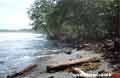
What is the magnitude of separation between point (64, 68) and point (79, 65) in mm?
954

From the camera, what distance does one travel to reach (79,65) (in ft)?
38.4

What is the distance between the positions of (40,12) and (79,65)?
34.4 metres

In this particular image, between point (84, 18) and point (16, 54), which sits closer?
point (16, 54)

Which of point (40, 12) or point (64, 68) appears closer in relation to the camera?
point (64, 68)

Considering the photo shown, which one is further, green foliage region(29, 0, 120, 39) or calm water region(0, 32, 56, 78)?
green foliage region(29, 0, 120, 39)

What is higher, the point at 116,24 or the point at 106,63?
the point at 116,24

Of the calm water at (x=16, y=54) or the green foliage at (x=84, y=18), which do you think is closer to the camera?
the calm water at (x=16, y=54)

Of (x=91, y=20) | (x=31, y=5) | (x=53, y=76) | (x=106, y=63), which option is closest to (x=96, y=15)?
(x=91, y=20)

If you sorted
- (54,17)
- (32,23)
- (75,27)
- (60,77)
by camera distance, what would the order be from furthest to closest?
(32,23) → (54,17) → (75,27) → (60,77)

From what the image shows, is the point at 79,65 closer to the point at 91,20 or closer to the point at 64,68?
the point at 64,68

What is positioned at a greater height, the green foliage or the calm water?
the green foliage

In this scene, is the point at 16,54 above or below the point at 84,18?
below

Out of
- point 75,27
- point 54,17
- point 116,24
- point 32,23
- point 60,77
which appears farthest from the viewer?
point 32,23

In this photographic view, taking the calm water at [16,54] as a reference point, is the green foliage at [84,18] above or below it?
above
